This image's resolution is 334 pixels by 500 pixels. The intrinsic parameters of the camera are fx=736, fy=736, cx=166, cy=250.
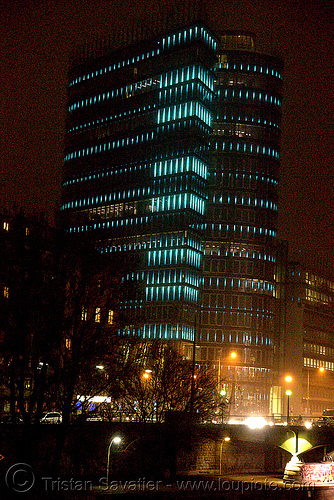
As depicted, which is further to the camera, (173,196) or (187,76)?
(187,76)

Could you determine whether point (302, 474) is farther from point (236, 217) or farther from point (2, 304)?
point (236, 217)

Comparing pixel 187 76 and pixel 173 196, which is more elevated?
pixel 187 76

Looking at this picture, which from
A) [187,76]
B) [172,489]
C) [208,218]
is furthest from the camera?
[187,76]

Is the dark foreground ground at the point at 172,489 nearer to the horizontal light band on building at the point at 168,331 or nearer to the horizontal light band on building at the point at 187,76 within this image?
the horizontal light band on building at the point at 168,331

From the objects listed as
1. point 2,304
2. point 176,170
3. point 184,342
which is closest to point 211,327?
point 184,342

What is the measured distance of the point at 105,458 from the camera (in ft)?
233

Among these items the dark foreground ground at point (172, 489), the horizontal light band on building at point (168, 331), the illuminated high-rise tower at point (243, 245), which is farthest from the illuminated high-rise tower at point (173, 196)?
the dark foreground ground at point (172, 489)

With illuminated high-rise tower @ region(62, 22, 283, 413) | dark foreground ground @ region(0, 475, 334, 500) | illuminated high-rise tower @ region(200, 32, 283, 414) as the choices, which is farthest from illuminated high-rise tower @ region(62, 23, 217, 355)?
dark foreground ground @ region(0, 475, 334, 500)

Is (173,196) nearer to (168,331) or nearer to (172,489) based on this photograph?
(168,331)

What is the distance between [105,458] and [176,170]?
425 ft

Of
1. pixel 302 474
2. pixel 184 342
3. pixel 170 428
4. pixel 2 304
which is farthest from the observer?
pixel 184 342

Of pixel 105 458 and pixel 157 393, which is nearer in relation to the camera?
pixel 105 458

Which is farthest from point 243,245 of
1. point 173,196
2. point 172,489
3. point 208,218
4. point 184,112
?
point 172,489

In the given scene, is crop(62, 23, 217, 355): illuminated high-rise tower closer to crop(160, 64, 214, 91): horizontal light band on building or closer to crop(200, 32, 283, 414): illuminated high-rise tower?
crop(160, 64, 214, 91): horizontal light band on building
